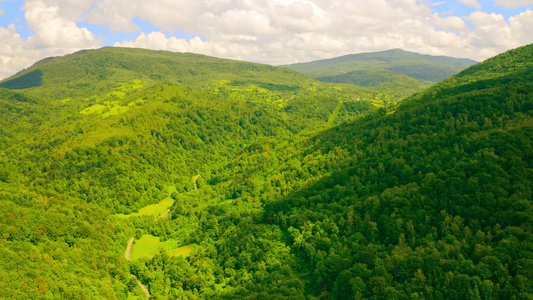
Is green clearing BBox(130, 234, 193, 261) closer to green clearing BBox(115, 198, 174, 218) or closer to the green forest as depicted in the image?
the green forest

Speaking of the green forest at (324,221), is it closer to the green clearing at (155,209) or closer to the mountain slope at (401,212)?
the mountain slope at (401,212)

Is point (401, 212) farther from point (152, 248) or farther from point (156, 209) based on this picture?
point (156, 209)

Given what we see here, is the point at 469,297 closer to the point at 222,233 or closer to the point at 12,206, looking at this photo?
the point at 222,233

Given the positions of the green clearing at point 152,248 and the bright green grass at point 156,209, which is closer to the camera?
the green clearing at point 152,248

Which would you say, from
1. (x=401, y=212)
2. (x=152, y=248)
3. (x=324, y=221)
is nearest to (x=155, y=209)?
(x=152, y=248)

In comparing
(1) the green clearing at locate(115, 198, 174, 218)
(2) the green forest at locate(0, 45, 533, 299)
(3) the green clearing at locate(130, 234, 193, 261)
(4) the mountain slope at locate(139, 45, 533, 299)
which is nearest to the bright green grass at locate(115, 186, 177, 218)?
(1) the green clearing at locate(115, 198, 174, 218)

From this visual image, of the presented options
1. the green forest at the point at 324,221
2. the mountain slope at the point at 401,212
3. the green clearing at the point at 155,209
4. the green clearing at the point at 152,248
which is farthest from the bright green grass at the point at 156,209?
the green clearing at the point at 152,248

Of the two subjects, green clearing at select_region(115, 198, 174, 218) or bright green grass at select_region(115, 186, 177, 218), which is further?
green clearing at select_region(115, 198, 174, 218)

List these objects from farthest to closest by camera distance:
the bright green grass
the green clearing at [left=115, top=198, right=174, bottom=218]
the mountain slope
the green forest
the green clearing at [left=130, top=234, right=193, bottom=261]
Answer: the green clearing at [left=115, top=198, right=174, bottom=218], the bright green grass, the green clearing at [left=130, top=234, right=193, bottom=261], the green forest, the mountain slope

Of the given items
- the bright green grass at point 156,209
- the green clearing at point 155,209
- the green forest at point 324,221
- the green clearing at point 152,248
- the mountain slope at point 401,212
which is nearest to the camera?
the mountain slope at point 401,212
